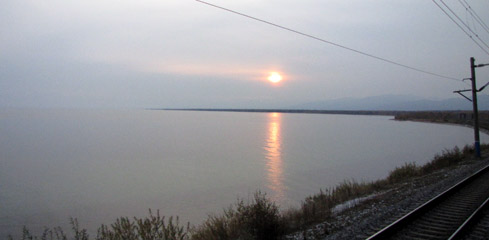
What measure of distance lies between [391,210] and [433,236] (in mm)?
2515

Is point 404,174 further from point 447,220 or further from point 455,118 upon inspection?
point 455,118

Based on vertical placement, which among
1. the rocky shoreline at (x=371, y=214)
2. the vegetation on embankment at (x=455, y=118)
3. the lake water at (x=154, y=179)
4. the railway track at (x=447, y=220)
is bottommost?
the lake water at (x=154, y=179)

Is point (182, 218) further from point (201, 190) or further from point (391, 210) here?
point (391, 210)

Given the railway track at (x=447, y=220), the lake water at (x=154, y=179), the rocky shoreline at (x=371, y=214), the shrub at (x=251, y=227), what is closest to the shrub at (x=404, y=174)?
the lake water at (x=154, y=179)

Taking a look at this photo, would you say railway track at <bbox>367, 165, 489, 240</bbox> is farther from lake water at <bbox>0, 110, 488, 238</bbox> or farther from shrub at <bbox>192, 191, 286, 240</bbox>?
lake water at <bbox>0, 110, 488, 238</bbox>

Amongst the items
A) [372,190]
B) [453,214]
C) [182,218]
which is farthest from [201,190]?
[453,214]

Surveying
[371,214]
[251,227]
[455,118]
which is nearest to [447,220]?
[371,214]

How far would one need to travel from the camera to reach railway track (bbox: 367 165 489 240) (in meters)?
6.90

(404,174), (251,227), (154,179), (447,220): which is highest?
(251,227)

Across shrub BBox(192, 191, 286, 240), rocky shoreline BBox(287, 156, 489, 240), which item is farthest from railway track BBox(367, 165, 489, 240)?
shrub BBox(192, 191, 286, 240)

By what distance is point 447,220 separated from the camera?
799 centimetres

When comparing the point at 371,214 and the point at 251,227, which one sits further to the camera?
the point at 371,214

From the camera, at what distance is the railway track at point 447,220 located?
6.90m

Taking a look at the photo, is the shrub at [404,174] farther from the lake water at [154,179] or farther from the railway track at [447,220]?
the railway track at [447,220]
